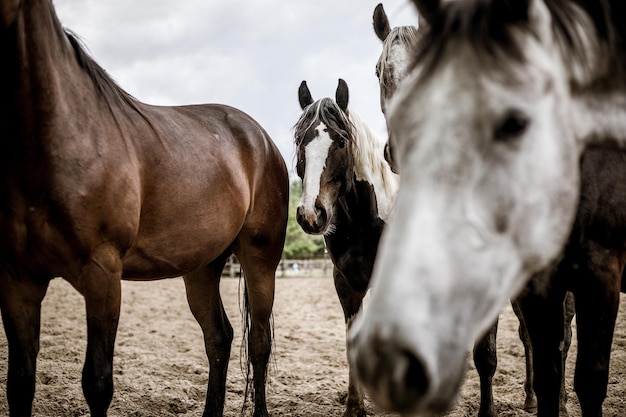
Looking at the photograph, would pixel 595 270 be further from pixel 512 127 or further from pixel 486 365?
pixel 486 365

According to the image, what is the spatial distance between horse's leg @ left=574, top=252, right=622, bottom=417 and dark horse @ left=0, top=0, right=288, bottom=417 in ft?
6.63

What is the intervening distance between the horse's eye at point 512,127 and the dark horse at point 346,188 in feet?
8.59

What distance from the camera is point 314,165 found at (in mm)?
3785

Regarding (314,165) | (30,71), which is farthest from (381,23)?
(30,71)

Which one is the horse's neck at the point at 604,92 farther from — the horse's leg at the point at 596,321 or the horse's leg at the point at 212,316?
the horse's leg at the point at 212,316

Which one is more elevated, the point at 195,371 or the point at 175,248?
the point at 175,248

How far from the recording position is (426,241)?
1.02 meters

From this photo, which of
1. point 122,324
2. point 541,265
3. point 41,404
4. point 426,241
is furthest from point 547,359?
point 122,324

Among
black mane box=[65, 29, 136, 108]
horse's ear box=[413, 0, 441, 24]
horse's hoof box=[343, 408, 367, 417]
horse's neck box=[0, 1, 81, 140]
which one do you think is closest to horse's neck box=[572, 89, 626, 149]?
horse's ear box=[413, 0, 441, 24]

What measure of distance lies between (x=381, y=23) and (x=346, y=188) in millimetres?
1232

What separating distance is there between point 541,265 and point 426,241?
35cm

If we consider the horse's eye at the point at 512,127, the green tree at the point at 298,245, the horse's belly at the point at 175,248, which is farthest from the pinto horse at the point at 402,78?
the green tree at the point at 298,245

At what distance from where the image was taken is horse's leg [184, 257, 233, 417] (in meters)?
3.84

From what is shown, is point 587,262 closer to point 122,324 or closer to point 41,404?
point 41,404
